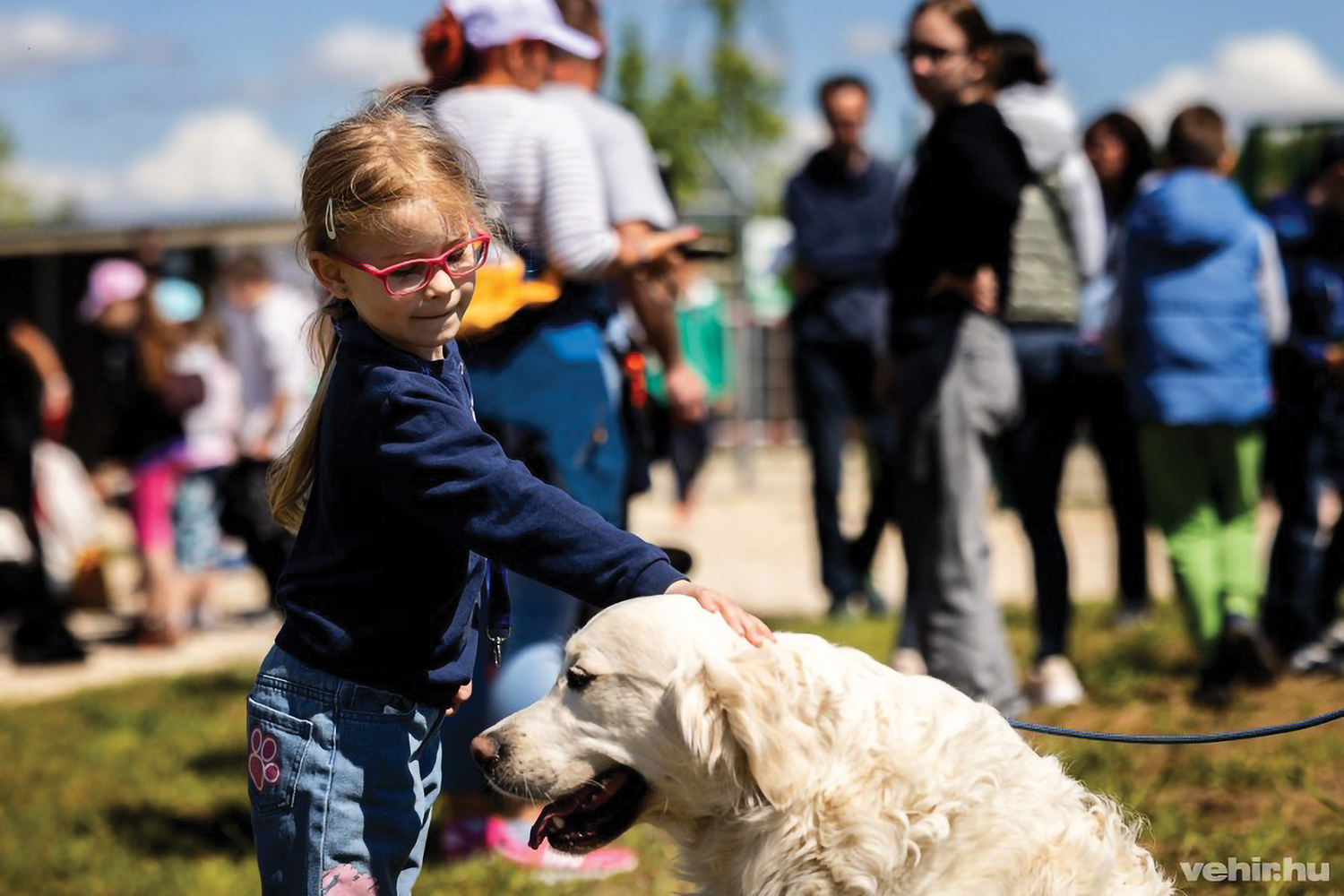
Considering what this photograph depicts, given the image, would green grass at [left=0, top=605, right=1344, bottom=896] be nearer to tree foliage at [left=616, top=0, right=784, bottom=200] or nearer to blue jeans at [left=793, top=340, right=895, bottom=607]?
blue jeans at [left=793, top=340, right=895, bottom=607]

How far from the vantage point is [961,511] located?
17.0 ft

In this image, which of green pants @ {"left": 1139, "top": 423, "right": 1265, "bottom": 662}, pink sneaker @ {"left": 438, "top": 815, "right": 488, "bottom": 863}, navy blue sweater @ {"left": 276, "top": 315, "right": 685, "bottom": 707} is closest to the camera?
navy blue sweater @ {"left": 276, "top": 315, "right": 685, "bottom": 707}

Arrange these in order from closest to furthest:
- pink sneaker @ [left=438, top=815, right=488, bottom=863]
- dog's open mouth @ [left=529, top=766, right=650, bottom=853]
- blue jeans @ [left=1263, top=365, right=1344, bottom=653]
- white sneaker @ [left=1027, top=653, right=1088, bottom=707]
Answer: dog's open mouth @ [left=529, top=766, right=650, bottom=853] < pink sneaker @ [left=438, top=815, right=488, bottom=863] < white sneaker @ [left=1027, top=653, right=1088, bottom=707] < blue jeans @ [left=1263, top=365, right=1344, bottom=653]

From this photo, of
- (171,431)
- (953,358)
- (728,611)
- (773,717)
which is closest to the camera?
(773,717)

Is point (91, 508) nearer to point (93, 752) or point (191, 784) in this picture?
point (93, 752)

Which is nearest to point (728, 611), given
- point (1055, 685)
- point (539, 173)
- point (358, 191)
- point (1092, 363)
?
point (358, 191)

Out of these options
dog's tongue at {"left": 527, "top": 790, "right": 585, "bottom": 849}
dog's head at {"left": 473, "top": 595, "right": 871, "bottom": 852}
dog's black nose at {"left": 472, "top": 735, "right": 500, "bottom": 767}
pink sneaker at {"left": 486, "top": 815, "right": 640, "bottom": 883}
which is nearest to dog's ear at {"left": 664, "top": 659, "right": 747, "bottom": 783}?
dog's head at {"left": 473, "top": 595, "right": 871, "bottom": 852}

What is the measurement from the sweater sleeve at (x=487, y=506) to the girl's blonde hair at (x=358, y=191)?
0.28 metres

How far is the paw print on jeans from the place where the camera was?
8.77 feet

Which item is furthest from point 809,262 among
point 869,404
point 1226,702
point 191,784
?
point 191,784

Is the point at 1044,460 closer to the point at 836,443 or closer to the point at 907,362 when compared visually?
the point at 907,362

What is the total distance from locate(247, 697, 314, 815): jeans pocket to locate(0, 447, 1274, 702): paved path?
18.5 ft

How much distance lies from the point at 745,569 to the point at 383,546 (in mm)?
8555

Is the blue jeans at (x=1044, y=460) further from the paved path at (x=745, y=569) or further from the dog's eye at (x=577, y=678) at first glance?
the dog's eye at (x=577, y=678)
